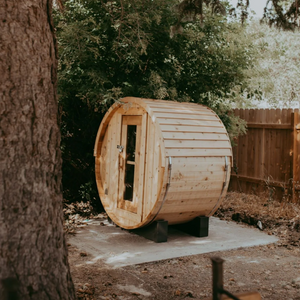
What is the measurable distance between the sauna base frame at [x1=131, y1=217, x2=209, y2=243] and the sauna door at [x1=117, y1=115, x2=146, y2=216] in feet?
1.02

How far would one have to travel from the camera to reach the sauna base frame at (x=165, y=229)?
650 cm

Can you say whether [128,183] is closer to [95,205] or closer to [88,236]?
[88,236]

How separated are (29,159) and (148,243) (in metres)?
3.60

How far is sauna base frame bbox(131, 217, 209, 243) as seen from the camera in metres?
6.50

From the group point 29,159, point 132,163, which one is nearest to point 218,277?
point 29,159

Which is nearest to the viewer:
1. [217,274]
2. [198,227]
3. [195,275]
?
[217,274]

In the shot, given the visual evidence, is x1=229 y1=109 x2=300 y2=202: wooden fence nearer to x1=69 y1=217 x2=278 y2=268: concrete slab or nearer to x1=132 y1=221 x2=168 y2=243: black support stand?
x1=69 y1=217 x2=278 y2=268: concrete slab

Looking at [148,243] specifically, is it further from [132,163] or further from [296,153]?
[296,153]

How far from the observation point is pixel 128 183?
721 centimetres

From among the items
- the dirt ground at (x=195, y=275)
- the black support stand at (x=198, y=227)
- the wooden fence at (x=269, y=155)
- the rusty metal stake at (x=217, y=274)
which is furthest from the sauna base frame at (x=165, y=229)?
the rusty metal stake at (x=217, y=274)

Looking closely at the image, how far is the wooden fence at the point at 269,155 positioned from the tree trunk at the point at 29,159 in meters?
6.14

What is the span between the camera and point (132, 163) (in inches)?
279

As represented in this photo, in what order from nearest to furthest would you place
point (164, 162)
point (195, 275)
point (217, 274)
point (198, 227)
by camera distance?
1. point (217, 274)
2. point (195, 275)
3. point (164, 162)
4. point (198, 227)

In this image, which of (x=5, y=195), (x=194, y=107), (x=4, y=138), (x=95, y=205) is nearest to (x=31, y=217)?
(x=5, y=195)
